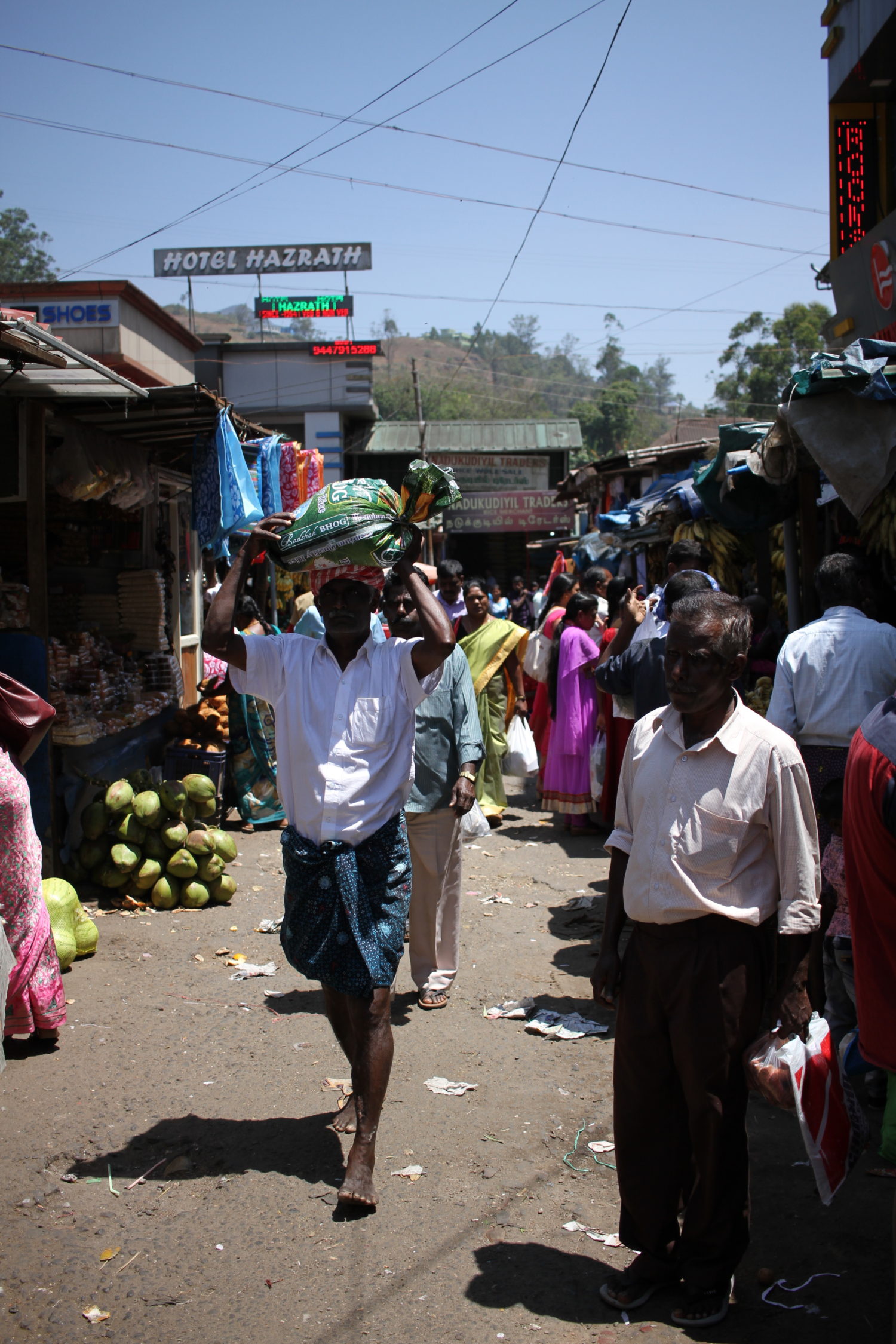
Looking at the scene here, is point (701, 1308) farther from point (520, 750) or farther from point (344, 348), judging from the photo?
point (344, 348)

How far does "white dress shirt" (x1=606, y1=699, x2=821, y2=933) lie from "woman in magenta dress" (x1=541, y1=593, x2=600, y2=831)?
5964 millimetres

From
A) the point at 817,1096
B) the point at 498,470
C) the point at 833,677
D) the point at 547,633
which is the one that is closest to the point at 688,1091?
the point at 817,1096

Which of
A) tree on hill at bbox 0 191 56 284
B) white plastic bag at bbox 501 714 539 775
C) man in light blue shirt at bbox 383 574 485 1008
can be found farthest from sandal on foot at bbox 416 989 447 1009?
tree on hill at bbox 0 191 56 284

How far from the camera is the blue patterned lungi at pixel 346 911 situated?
3.36 metres

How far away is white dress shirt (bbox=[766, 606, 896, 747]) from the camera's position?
3965mm

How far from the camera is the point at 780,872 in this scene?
2557 millimetres

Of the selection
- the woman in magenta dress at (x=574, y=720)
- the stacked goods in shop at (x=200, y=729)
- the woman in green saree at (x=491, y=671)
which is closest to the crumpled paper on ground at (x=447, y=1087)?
the woman in green saree at (x=491, y=671)

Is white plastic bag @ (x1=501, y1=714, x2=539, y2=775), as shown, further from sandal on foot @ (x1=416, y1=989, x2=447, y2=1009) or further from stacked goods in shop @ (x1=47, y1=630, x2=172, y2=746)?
sandal on foot @ (x1=416, y1=989, x2=447, y2=1009)

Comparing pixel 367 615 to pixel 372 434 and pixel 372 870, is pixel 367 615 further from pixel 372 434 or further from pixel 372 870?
pixel 372 434

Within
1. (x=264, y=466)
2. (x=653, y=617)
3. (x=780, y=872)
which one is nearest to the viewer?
(x=780, y=872)

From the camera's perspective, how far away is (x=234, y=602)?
3400 mm

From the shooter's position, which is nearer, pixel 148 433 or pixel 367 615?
pixel 367 615

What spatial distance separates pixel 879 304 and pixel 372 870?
23.1 ft

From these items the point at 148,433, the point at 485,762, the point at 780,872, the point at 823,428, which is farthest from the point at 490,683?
the point at 780,872
